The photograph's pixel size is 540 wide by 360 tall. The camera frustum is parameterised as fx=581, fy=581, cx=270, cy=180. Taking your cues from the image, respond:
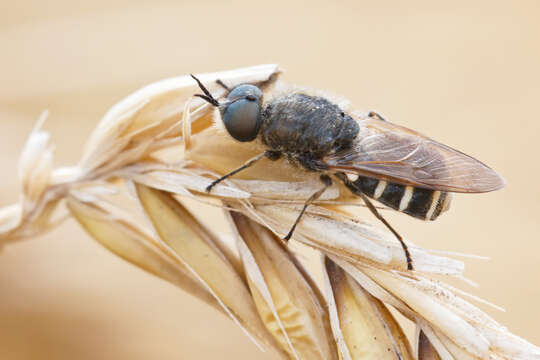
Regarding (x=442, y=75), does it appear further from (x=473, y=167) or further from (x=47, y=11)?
(x=47, y=11)

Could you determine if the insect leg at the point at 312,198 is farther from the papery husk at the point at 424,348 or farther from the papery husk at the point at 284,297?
the papery husk at the point at 424,348

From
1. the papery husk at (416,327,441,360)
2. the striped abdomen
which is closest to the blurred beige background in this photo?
the striped abdomen

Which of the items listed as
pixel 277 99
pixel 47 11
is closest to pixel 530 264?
pixel 277 99

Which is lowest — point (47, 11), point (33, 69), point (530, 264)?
point (530, 264)

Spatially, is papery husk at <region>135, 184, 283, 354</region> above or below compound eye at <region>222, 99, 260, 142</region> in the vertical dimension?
below

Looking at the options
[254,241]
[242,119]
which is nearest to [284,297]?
[254,241]

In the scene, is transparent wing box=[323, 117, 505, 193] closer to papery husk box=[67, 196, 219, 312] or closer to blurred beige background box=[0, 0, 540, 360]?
papery husk box=[67, 196, 219, 312]

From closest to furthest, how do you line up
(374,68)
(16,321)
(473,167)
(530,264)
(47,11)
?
(473,167)
(16,321)
(530,264)
(47,11)
(374,68)

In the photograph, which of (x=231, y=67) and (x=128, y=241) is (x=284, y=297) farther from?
(x=231, y=67)
